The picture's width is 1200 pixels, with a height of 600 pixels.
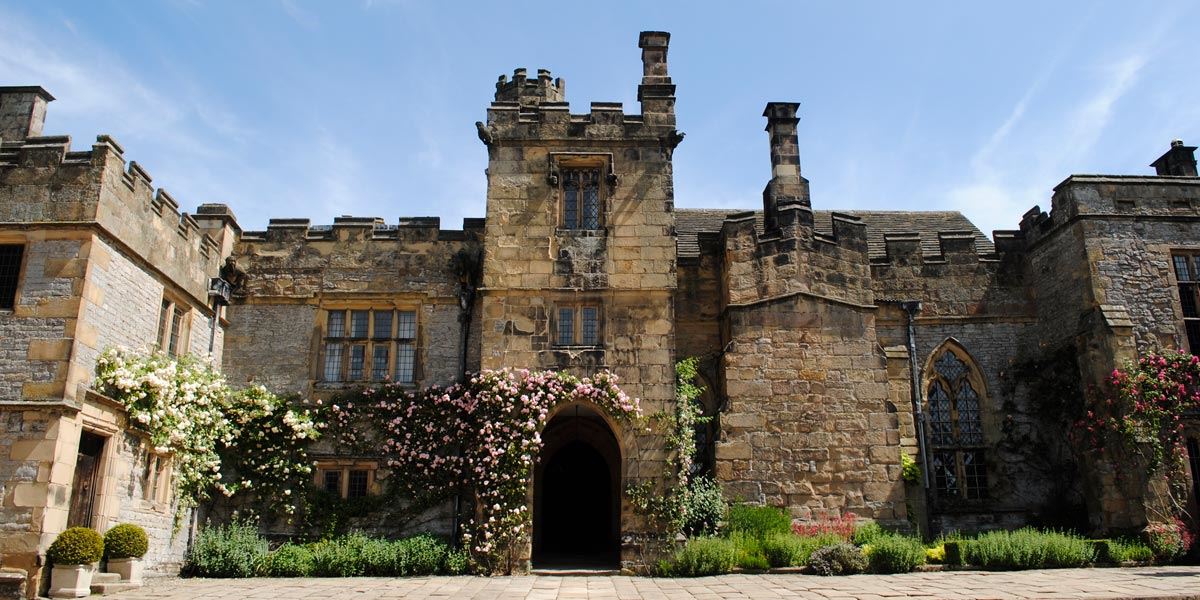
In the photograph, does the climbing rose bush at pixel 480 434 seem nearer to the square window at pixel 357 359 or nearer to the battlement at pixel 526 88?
the square window at pixel 357 359

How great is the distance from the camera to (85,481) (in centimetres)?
1231

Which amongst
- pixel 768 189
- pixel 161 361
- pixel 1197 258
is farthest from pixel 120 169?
pixel 1197 258

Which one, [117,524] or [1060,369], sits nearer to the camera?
[117,524]

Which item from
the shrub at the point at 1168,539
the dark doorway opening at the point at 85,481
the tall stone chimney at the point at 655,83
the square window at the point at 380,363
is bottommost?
the shrub at the point at 1168,539

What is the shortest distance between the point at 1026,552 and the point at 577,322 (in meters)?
8.28

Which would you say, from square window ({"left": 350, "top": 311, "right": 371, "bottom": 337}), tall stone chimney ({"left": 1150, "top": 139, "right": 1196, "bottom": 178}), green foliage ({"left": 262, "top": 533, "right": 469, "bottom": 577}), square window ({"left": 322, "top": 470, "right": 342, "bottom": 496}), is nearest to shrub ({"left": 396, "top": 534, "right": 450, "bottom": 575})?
green foliage ({"left": 262, "top": 533, "right": 469, "bottom": 577})

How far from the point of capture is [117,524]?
1262cm

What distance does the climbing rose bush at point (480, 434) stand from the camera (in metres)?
Answer: 14.5

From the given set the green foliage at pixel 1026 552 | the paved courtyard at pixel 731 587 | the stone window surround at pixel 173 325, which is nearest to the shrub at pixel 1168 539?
the paved courtyard at pixel 731 587

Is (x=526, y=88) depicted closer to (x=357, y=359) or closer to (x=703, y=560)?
(x=357, y=359)

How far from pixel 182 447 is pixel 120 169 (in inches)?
179

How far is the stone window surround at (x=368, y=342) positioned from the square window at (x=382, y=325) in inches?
1.3

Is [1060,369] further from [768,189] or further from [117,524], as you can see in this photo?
[117,524]

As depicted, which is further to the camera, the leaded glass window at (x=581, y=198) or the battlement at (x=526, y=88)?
the battlement at (x=526, y=88)
